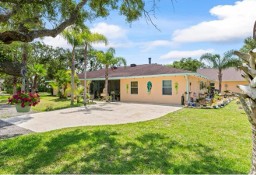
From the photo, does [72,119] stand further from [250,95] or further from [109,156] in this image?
[250,95]

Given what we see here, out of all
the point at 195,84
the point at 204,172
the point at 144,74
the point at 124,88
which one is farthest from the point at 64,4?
the point at 195,84

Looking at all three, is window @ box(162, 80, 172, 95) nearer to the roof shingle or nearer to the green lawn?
the roof shingle

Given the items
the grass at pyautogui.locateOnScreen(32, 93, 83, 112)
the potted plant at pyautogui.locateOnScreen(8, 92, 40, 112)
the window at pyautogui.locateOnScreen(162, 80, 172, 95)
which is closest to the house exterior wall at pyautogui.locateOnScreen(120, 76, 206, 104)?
the window at pyautogui.locateOnScreen(162, 80, 172, 95)

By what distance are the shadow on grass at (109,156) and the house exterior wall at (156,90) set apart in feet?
39.0

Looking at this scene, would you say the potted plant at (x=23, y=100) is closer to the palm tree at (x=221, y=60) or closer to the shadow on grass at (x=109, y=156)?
the shadow on grass at (x=109, y=156)

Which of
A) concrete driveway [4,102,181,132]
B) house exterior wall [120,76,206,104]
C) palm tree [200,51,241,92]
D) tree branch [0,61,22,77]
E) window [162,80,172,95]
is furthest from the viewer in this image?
palm tree [200,51,241,92]

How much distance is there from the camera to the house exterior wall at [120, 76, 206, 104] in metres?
17.7

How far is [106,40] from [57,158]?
1451 centimetres

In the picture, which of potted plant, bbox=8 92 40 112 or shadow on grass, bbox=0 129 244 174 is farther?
potted plant, bbox=8 92 40 112

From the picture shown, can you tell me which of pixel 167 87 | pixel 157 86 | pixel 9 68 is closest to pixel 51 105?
pixel 157 86

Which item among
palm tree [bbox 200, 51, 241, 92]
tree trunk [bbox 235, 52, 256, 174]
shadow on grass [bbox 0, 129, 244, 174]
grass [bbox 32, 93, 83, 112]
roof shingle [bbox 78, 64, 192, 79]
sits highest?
palm tree [bbox 200, 51, 241, 92]

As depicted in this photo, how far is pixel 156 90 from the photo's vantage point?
19.1 metres

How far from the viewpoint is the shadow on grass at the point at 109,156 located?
4086 millimetres

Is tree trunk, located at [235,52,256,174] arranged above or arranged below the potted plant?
above
